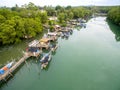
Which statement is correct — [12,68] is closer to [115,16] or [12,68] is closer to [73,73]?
[73,73]

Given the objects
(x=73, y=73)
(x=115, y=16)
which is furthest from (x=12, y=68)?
(x=115, y=16)

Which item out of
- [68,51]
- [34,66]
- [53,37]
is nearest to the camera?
[34,66]

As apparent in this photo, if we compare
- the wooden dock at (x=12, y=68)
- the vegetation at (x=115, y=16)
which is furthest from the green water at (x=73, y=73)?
the vegetation at (x=115, y=16)

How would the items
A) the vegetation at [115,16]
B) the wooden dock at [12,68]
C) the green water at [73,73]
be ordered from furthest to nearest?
1. the vegetation at [115,16]
2. the wooden dock at [12,68]
3. the green water at [73,73]

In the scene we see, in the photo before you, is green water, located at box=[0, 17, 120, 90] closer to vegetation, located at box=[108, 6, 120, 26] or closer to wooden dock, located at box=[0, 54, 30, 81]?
wooden dock, located at box=[0, 54, 30, 81]

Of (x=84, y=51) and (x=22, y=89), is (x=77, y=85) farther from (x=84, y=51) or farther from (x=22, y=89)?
A: (x=84, y=51)

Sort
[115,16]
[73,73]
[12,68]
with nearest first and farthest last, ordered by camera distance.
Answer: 1. [73,73]
2. [12,68]
3. [115,16]

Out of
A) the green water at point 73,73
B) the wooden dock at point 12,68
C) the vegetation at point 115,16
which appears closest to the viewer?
the green water at point 73,73

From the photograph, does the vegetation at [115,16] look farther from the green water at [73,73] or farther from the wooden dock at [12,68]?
the wooden dock at [12,68]

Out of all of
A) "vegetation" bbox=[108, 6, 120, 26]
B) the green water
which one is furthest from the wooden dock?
"vegetation" bbox=[108, 6, 120, 26]

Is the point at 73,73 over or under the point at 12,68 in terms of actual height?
under

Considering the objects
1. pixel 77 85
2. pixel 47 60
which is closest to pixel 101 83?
pixel 77 85
